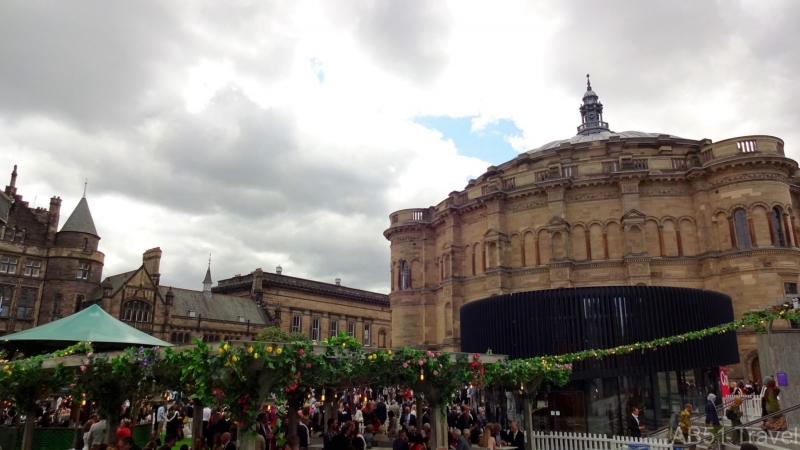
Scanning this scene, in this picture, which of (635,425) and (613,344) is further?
(613,344)

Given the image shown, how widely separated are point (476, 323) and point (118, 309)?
127 feet

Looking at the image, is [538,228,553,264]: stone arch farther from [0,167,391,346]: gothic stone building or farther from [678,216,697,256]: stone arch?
[0,167,391,346]: gothic stone building

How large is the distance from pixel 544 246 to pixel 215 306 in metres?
39.7

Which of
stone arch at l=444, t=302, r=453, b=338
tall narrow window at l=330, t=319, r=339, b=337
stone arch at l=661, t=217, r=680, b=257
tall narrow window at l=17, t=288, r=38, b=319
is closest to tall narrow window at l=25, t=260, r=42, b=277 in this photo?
tall narrow window at l=17, t=288, r=38, b=319

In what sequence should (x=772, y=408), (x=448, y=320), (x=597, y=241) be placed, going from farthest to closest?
1. (x=448, y=320)
2. (x=597, y=241)
3. (x=772, y=408)

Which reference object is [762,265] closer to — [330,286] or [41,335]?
[41,335]

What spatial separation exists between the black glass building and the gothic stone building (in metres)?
39.4

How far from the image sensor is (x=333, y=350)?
12180 millimetres

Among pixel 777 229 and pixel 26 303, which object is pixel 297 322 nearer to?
pixel 26 303

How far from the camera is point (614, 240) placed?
117 ft

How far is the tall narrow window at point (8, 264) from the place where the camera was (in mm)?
46656

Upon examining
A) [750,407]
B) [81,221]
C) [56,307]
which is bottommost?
[750,407]

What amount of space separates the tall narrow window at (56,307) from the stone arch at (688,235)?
50.2 m

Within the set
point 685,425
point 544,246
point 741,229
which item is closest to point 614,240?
point 544,246
